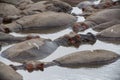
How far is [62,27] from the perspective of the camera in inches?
587

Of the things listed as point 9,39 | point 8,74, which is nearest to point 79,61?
point 8,74

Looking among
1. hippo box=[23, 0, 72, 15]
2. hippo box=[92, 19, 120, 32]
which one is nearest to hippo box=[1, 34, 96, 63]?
hippo box=[92, 19, 120, 32]

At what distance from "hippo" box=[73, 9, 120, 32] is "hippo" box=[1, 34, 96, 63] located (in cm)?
181

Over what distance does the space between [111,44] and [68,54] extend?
201 centimetres

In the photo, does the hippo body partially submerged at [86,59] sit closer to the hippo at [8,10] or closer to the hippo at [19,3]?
the hippo at [8,10]

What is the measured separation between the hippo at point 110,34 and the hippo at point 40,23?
1.93m

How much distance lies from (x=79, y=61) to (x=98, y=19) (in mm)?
4566

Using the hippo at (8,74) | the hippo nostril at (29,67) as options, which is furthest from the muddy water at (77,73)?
the hippo at (8,74)

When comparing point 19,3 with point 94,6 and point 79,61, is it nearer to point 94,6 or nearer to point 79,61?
point 94,6

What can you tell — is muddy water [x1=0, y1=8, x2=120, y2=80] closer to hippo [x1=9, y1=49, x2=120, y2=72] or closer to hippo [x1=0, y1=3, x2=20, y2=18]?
hippo [x1=9, y1=49, x2=120, y2=72]

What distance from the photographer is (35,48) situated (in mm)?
11289

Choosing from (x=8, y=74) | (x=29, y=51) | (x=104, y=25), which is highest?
(x=104, y=25)

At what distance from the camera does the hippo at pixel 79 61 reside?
34.1ft

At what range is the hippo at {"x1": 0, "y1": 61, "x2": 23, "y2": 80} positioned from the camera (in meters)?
9.30
